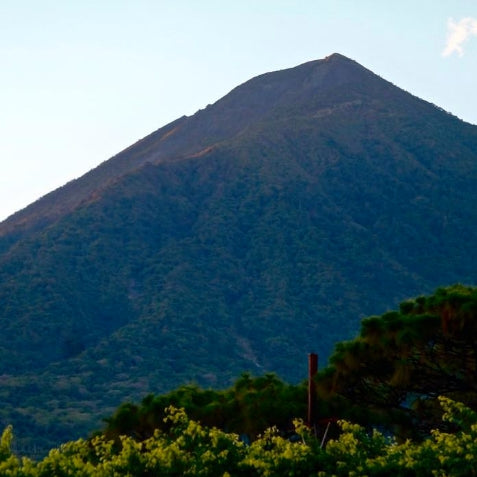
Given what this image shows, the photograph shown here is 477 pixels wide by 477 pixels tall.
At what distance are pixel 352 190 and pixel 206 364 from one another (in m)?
54.5

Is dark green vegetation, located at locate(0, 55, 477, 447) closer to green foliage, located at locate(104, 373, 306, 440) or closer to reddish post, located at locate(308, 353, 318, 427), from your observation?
green foliage, located at locate(104, 373, 306, 440)

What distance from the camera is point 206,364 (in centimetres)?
11500

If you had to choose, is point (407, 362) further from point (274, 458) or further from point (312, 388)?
point (274, 458)

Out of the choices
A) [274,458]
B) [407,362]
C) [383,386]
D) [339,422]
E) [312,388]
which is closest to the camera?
[274,458]

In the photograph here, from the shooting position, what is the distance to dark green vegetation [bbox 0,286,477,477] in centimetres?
1529

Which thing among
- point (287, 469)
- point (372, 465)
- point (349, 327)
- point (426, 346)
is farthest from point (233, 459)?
point (349, 327)

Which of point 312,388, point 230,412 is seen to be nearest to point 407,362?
point 312,388

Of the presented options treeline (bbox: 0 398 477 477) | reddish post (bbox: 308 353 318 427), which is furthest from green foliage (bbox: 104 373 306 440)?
treeline (bbox: 0 398 477 477)

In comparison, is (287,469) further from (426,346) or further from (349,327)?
(349,327)

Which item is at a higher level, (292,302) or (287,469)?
(287,469)

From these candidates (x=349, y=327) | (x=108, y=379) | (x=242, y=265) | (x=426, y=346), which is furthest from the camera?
(x=242, y=265)

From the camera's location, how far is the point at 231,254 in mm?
142000

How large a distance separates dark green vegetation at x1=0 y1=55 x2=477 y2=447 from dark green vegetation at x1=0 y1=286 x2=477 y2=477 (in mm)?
63645

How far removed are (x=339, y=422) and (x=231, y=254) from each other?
125059mm
